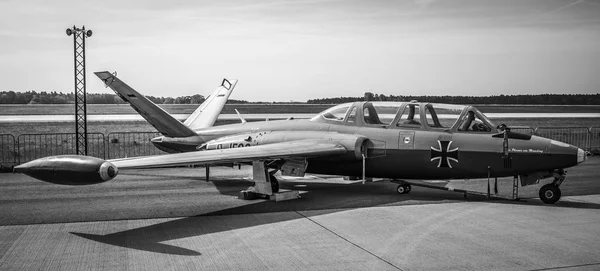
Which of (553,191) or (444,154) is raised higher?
(444,154)

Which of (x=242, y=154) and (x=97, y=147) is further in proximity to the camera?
(x=97, y=147)

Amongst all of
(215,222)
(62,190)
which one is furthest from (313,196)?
(62,190)

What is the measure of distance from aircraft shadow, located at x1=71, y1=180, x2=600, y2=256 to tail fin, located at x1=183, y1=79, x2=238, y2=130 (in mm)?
2724

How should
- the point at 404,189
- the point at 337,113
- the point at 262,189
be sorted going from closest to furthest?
the point at 262,189 → the point at 404,189 → the point at 337,113

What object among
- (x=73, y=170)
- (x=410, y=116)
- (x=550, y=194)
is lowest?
(x=550, y=194)

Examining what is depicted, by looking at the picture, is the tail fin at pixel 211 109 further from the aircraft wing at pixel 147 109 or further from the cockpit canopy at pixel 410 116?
the cockpit canopy at pixel 410 116

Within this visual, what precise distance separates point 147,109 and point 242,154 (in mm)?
4036

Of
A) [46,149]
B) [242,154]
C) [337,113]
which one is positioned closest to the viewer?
[242,154]

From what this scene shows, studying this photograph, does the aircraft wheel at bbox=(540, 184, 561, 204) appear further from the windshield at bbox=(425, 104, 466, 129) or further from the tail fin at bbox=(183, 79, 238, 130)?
the tail fin at bbox=(183, 79, 238, 130)

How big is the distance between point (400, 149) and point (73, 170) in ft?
22.5

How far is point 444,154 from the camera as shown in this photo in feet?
37.9

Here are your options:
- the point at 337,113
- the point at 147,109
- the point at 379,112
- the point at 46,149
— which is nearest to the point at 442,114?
the point at 379,112

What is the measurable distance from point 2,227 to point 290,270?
5590mm

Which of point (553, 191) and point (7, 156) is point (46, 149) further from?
point (553, 191)
